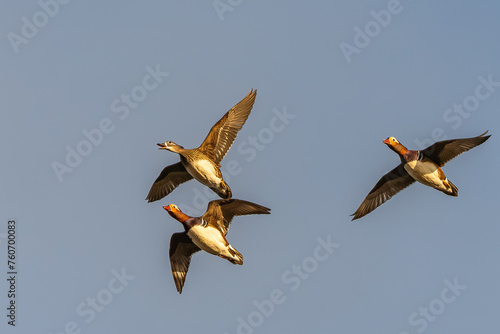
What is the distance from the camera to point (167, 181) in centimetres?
2809

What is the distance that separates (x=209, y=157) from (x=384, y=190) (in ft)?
18.6

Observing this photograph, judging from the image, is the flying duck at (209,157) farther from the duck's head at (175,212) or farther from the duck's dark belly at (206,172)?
the duck's head at (175,212)

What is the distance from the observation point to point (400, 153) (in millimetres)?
24984

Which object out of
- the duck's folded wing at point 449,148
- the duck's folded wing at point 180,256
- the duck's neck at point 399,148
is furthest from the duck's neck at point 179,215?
the duck's folded wing at point 449,148

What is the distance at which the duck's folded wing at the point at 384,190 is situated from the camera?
26.5 meters

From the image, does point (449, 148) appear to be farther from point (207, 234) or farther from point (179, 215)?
point (179, 215)

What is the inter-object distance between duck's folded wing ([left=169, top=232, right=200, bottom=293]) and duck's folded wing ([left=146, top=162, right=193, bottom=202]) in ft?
11.1

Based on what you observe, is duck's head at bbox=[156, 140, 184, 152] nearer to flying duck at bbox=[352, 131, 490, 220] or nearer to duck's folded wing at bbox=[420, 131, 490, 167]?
flying duck at bbox=[352, 131, 490, 220]

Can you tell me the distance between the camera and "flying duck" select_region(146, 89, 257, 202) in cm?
2484

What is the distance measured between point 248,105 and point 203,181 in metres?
3.05

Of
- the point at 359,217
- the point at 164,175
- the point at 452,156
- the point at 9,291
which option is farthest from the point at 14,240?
the point at 452,156

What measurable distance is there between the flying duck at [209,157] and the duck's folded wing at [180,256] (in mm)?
1741

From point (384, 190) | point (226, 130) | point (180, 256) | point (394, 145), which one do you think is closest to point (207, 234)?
point (180, 256)

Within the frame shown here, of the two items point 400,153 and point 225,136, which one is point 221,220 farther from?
point 400,153
